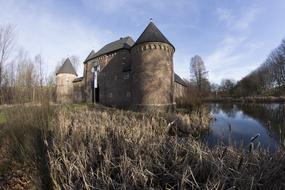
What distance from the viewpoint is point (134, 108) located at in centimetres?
2203

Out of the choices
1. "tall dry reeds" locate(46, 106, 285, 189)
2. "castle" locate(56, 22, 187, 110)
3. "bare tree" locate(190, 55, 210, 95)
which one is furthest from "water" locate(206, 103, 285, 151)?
"bare tree" locate(190, 55, 210, 95)

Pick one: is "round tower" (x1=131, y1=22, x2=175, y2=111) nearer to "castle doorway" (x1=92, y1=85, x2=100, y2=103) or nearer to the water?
the water

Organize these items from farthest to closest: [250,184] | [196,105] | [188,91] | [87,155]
A: [188,91], [196,105], [87,155], [250,184]

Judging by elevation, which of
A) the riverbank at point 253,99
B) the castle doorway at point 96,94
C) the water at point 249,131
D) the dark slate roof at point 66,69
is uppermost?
the dark slate roof at point 66,69

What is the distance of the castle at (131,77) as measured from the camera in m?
21.3

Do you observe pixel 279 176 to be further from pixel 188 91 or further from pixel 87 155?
pixel 188 91

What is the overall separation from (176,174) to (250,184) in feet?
2.39

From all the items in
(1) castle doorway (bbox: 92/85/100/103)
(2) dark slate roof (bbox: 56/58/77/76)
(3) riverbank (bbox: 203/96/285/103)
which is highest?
(2) dark slate roof (bbox: 56/58/77/76)

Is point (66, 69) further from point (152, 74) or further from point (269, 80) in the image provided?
point (269, 80)

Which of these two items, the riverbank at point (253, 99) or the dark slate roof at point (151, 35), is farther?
the riverbank at point (253, 99)

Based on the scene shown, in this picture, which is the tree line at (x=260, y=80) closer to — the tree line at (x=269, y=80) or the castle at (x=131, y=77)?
the tree line at (x=269, y=80)

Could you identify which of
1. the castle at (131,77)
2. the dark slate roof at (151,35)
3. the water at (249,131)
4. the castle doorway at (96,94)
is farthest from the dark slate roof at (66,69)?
the water at (249,131)

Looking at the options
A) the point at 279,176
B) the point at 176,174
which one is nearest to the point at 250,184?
the point at 279,176

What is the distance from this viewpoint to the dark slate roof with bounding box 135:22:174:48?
21547 mm
